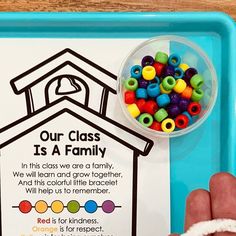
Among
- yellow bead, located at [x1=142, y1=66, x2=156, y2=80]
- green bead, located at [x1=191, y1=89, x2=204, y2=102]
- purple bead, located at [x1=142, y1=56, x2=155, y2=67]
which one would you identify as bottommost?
green bead, located at [x1=191, y1=89, x2=204, y2=102]

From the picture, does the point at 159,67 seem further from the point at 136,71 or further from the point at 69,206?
the point at 69,206

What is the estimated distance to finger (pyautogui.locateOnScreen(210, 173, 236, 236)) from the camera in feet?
1.63

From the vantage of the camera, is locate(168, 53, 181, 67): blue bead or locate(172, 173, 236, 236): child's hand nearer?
locate(172, 173, 236, 236): child's hand

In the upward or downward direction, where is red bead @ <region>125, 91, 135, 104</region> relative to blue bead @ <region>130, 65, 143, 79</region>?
downward

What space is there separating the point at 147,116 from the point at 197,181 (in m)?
0.11

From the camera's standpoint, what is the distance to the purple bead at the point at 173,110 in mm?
633

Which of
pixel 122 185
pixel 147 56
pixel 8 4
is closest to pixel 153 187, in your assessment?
pixel 122 185

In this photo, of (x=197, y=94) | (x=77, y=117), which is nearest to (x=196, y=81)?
(x=197, y=94)

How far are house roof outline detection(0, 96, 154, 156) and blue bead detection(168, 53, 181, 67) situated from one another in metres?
0.10

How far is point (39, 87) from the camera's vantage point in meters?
0.65

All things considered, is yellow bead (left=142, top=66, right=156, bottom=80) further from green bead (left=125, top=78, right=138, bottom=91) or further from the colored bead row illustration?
the colored bead row illustration

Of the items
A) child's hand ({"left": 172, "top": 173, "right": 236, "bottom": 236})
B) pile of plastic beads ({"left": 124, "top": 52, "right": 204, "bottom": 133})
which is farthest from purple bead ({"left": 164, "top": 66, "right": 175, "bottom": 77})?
child's hand ({"left": 172, "top": 173, "right": 236, "bottom": 236})

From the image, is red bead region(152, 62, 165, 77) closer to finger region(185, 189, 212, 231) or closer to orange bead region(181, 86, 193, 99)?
orange bead region(181, 86, 193, 99)

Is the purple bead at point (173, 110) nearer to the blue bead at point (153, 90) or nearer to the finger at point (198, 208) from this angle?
the blue bead at point (153, 90)
